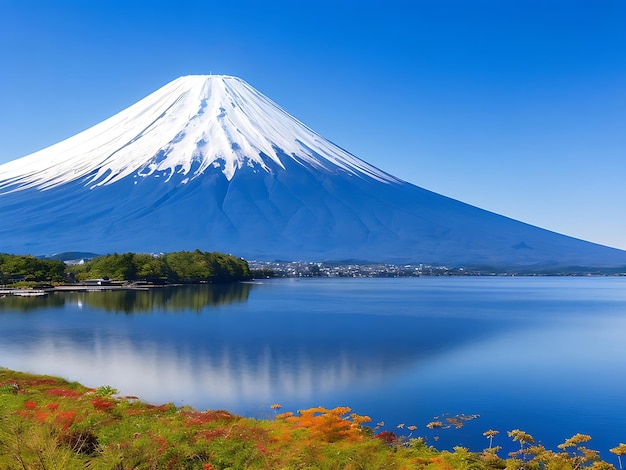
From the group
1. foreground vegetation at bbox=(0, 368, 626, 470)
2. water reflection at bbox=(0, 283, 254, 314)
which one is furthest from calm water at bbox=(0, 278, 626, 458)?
foreground vegetation at bbox=(0, 368, 626, 470)

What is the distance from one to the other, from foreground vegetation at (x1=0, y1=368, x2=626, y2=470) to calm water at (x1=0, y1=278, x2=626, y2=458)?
2.10 metres

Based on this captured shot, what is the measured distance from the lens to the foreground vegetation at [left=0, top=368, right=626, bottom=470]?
297 inches

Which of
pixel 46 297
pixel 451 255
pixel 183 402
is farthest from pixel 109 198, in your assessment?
pixel 183 402

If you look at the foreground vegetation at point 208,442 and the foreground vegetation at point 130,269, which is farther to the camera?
the foreground vegetation at point 130,269

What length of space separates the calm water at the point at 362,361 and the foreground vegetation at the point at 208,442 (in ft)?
6.88

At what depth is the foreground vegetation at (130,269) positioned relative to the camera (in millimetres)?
64688

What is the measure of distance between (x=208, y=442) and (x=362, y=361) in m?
15.1

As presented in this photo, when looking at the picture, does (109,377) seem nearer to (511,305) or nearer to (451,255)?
(511,305)

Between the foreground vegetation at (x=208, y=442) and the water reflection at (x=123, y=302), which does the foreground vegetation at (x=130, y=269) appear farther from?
the foreground vegetation at (x=208, y=442)

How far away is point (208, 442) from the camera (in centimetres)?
916

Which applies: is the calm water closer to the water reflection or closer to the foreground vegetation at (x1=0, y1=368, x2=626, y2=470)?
the water reflection

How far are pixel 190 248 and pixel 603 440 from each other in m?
175

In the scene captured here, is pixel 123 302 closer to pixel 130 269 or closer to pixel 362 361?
pixel 130 269

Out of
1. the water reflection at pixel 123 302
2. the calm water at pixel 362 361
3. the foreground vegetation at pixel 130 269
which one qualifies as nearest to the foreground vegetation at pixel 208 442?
the calm water at pixel 362 361
